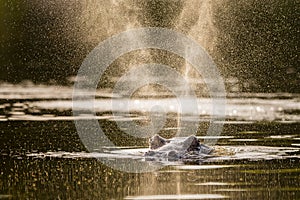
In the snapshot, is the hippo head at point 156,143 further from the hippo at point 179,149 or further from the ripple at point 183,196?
the ripple at point 183,196

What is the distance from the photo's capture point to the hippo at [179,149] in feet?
77.6

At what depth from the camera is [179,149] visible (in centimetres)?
2394

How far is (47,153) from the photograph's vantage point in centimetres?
2380

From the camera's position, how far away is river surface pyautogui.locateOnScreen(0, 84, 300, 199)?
1934 centimetres

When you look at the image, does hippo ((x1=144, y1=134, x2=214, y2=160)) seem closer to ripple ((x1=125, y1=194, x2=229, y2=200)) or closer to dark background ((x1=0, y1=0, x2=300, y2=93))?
ripple ((x1=125, y1=194, x2=229, y2=200))

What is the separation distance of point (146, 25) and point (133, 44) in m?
1.24

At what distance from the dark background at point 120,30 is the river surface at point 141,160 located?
1423 centimetres

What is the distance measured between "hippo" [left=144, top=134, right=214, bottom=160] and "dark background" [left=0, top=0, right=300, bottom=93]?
21494 mm

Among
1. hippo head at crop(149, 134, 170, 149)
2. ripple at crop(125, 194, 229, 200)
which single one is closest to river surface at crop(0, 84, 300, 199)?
ripple at crop(125, 194, 229, 200)

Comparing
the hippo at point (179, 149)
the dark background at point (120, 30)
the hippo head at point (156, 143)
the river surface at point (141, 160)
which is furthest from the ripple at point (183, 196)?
the dark background at point (120, 30)

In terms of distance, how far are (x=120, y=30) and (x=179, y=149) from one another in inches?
1351

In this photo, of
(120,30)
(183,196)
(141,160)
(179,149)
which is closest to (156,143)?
(179,149)

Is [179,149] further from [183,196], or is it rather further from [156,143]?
[183,196]

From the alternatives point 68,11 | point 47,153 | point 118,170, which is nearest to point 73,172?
point 118,170
